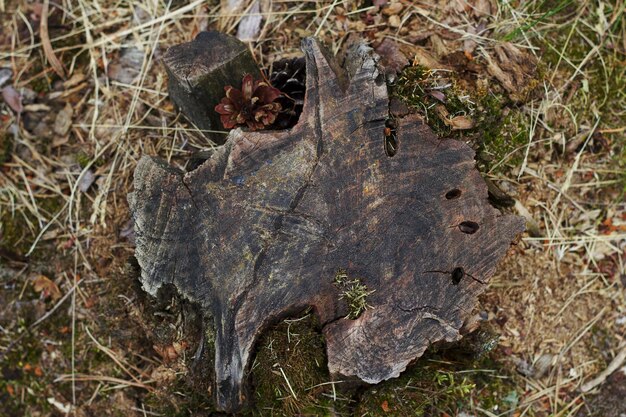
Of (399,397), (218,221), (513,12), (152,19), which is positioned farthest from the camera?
(152,19)

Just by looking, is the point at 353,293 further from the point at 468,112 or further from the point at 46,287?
the point at 46,287

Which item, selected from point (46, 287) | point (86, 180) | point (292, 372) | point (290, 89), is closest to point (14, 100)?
point (86, 180)

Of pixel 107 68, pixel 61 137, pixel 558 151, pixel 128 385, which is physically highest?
pixel 107 68

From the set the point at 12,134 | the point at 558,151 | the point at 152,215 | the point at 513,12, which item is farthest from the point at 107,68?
the point at 558,151

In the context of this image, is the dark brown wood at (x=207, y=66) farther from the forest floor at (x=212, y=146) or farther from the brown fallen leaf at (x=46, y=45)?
the brown fallen leaf at (x=46, y=45)

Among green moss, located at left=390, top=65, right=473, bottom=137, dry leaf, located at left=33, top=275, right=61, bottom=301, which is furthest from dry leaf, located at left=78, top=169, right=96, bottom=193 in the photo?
green moss, located at left=390, top=65, right=473, bottom=137

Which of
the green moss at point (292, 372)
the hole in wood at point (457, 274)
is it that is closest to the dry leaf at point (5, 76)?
the green moss at point (292, 372)

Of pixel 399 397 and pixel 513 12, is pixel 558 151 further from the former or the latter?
pixel 399 397
